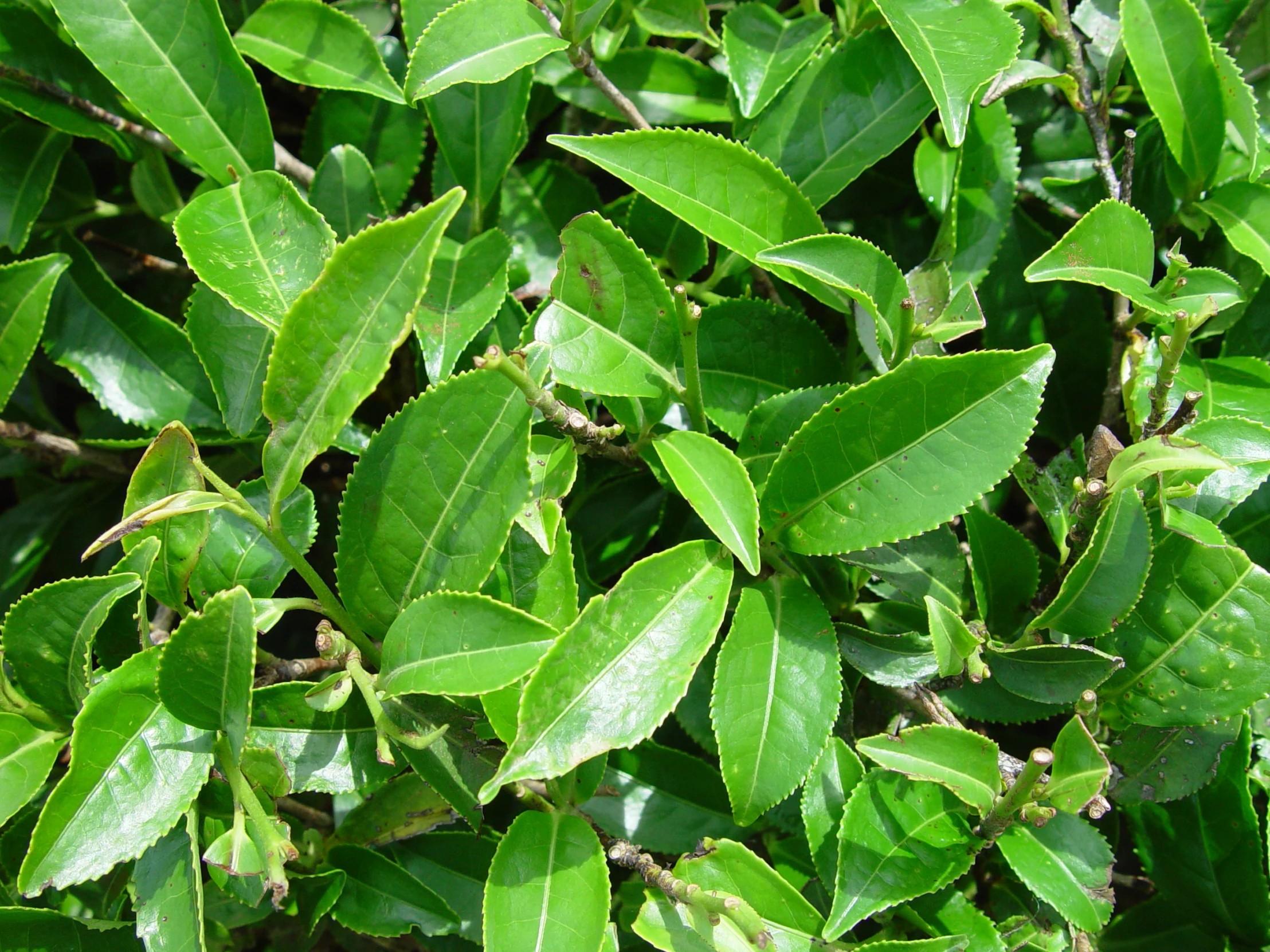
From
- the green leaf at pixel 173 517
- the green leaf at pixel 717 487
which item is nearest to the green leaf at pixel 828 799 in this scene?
the green leaf at pixel 717 487

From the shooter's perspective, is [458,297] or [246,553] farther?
[458,297]

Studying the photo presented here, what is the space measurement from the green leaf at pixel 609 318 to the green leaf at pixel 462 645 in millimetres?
326

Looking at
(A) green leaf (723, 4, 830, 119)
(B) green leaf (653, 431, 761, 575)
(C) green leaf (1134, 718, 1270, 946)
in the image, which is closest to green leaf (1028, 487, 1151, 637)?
(C) green leaf (1134, 718, 1270, 946)

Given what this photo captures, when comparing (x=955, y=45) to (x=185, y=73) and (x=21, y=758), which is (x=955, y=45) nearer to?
(x=185, y=73)

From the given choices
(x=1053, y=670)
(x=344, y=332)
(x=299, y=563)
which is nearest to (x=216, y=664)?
(x=299, y=563)

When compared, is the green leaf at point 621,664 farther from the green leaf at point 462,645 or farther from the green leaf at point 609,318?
the green leaf at point 609,318

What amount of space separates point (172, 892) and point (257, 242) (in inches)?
36.0

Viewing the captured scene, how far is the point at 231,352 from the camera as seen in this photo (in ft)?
4.98

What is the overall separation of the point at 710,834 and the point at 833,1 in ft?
4.80

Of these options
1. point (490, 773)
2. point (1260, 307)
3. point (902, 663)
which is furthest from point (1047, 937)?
point (1260, 307)

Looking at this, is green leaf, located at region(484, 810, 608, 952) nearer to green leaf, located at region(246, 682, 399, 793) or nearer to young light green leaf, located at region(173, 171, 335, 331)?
green leaf, located at region(246, 682, 399, 793)

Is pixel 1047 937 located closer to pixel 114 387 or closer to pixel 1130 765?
pixel 1130 765

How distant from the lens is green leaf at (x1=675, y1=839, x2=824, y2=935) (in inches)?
51.9

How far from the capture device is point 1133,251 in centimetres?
143
